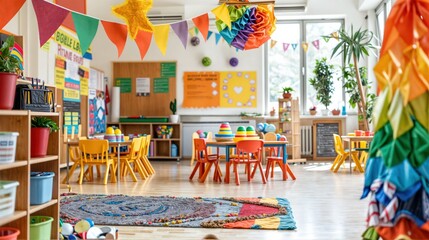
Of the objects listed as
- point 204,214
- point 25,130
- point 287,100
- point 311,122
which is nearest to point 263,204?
point 204,214

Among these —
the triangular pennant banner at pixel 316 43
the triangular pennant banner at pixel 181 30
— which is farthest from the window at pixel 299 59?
the triangular pennant banner at pixel 181 30

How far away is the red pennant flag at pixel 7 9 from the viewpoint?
341 cm

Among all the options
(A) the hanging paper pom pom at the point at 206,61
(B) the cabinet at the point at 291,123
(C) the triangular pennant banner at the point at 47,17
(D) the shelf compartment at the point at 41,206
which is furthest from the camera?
(A) the hanging paper pom pom at the point at 206,61

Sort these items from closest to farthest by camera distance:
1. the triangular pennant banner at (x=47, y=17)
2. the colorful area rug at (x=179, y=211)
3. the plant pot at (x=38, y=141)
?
the plant pot at (x=38, y=141) → the colorful area rug at (x=179, y=211) → the triangular pennant banner at (x=47, y=17)

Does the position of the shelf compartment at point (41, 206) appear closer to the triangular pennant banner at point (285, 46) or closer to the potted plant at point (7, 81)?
the potted plant at point (7, 81)

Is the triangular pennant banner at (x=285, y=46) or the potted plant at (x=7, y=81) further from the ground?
the triangular pennant banner at (x=285, y=46)

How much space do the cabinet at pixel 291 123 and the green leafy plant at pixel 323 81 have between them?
68 centimetres

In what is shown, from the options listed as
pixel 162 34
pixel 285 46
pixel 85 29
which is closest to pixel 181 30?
pixel 162 34

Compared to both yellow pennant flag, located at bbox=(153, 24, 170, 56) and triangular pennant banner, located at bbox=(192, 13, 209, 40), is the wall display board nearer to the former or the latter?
triangular pennant banner, located at bbox=(192, 13, 209, 40)

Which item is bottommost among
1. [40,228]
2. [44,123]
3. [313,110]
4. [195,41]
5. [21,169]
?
[40,228]

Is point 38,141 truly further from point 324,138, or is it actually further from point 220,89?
point 324,138

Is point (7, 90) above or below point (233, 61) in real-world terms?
below

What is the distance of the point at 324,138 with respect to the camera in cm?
996

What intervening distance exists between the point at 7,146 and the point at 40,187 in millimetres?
501
